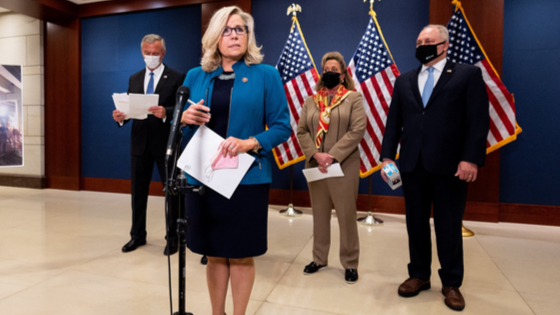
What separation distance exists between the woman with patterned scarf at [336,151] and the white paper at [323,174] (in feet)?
0.09

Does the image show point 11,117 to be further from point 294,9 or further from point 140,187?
point 294,9

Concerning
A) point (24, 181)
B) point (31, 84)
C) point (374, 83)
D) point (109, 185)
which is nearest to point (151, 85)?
point (374, 83)

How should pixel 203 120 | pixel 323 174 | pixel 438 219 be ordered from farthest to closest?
pixel 323 174
pixel 438 219
pixel 203 120

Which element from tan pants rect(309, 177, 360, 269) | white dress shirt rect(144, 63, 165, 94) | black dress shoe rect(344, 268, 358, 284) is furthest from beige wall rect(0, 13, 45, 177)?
black dress shoe rect(344, 268, 358, 284)

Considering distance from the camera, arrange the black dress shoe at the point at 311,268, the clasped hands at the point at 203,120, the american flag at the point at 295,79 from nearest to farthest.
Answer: the clasped hands at the point at 203,120 < the black dress shoe at the point at 311,268 < the american flag at the point at 295,79

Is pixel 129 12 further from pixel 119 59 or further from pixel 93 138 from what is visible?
pixel 93 138

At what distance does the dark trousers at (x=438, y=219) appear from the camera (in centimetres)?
218

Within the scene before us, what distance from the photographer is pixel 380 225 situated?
13.8ft

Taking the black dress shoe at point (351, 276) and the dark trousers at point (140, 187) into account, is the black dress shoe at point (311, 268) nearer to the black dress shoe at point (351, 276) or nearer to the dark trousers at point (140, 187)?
the black dress shoe at point (351, 276)

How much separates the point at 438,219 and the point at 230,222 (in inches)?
54.9

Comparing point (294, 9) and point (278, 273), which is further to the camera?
point (294, 9)

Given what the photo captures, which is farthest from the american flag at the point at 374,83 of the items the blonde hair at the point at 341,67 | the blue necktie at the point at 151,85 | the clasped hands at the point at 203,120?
the clasped hands at the point at 203,120

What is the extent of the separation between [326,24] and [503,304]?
410 centimetres

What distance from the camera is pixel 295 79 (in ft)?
15.4
